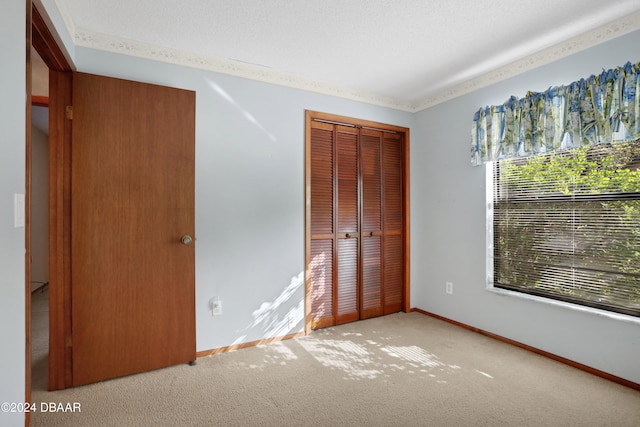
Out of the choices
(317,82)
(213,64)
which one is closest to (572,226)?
(317,82)

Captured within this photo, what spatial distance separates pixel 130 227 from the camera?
2.24 meters

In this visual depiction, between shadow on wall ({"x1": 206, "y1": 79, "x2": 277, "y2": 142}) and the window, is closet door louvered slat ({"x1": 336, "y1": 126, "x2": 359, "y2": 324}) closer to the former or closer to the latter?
shadow on wall ({"x1": 206, "y1": 79, "x2": 277, "y2": 142})

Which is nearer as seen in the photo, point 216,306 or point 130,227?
point 130,227

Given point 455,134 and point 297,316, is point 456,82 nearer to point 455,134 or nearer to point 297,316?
point 455,134

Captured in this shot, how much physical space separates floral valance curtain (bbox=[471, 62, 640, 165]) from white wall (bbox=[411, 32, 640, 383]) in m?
0.12

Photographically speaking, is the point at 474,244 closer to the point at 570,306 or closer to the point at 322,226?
the point at 570,306
